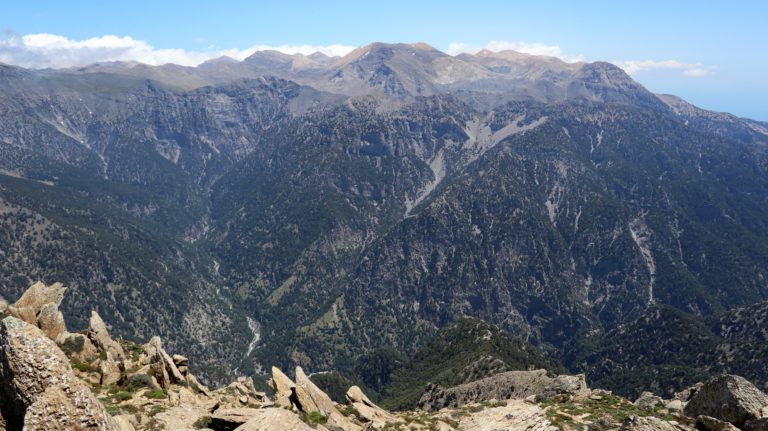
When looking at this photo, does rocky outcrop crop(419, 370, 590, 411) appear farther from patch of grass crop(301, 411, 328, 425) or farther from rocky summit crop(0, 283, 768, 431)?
patch of grass crop(301, 411, 328, 425)

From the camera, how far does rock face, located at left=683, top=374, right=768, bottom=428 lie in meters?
44.9

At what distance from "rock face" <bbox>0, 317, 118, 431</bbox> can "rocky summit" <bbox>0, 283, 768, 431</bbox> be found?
0.12 ft

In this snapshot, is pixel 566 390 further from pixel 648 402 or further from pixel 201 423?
pixel 201 423

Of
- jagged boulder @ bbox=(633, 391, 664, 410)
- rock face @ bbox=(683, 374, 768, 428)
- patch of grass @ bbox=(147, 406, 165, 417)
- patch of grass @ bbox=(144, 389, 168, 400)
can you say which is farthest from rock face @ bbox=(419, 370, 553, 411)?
patch of grass @ bbox=(147, 406, 165, 417)

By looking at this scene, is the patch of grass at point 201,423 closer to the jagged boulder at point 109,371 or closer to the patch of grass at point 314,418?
the patch of grass at point 314,418

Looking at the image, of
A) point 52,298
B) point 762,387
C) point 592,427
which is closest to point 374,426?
point 592,427

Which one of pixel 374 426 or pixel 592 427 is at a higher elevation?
pixel 592 427

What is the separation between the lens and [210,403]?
167 feet

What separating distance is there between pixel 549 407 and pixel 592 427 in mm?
19507

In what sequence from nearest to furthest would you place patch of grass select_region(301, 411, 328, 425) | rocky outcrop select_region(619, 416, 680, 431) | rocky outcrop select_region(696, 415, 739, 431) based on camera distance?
rocky outcrop select_region(619, 416, 680, 431)
rocky outcrop select_region(696, 415, 739, 431)
patch of grass select_region(301, 411, 328, 425)

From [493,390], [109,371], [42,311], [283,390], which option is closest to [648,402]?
[283,390]

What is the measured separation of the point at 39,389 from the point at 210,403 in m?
32.6

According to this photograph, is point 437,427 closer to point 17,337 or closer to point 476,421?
point 476,421

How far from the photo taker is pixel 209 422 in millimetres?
38469
